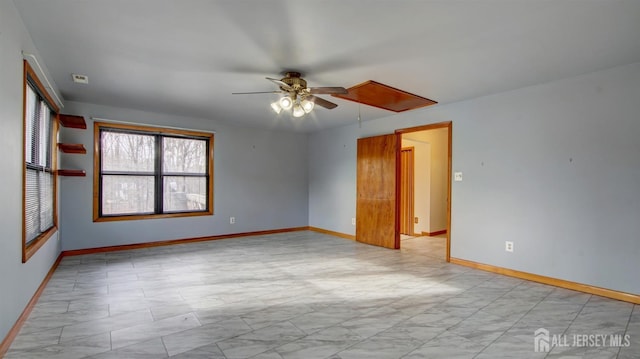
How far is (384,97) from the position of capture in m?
4.20

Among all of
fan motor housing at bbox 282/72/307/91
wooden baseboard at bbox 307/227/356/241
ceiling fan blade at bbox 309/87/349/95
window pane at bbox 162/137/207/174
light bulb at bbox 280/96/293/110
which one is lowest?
wooden baseboard at bbox 307/227/356/241

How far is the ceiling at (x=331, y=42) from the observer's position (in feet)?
7.15

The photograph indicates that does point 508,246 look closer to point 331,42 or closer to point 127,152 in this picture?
point 331,42

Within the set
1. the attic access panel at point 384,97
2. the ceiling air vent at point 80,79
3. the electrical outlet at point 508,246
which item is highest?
the ceiling air vent at point 80,79

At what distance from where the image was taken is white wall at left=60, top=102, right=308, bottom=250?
4778mm

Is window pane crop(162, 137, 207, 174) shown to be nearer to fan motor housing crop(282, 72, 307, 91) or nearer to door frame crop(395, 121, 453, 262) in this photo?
fan motor housing crop(282, 72, 307, 91)

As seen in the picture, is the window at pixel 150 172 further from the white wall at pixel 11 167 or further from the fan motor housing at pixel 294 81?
the fan motor housing at pixel 294 81

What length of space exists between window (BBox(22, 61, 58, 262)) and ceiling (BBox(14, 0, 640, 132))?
0.39 meters

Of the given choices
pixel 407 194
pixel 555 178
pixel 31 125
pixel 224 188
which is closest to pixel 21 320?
pixel 31 125

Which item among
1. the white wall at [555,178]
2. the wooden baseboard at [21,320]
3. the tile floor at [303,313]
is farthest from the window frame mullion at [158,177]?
the white wall at [555,178]

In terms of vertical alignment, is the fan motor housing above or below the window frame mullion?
above

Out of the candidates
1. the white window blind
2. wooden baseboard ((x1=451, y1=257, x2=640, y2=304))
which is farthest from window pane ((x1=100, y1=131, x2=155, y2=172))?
wooden baseboard ((x1=451, y1=257, x2=640, y2=304))

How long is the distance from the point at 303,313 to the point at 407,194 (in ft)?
16.9

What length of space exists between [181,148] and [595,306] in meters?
6.25
